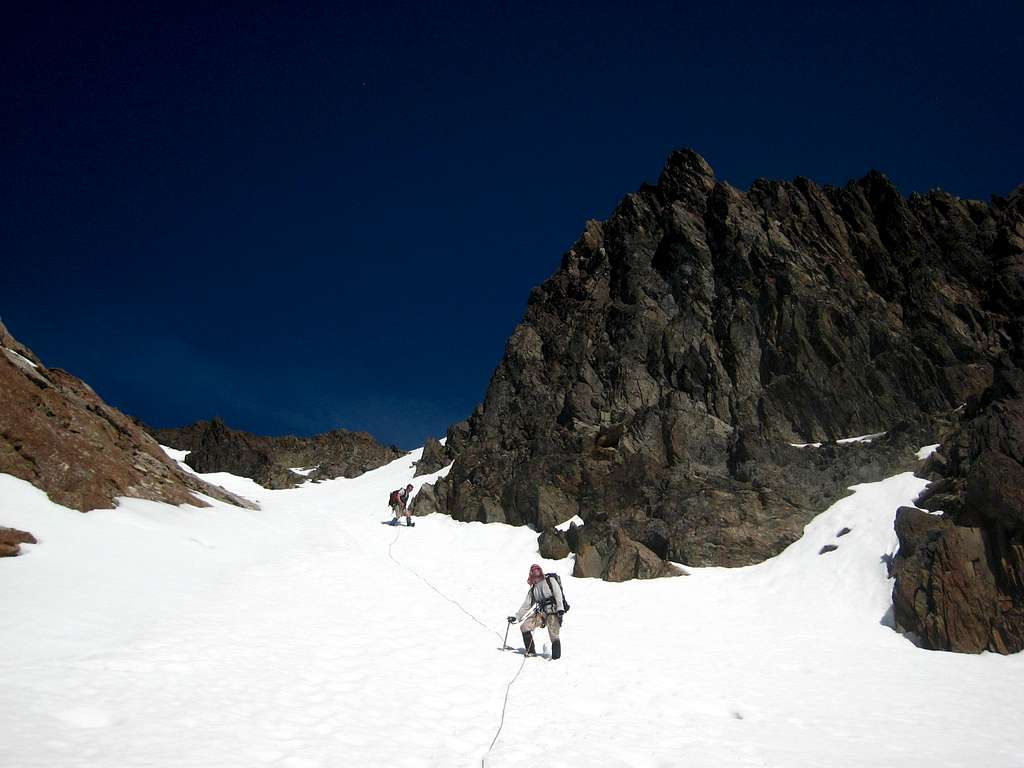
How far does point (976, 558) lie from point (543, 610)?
12761 millimetres

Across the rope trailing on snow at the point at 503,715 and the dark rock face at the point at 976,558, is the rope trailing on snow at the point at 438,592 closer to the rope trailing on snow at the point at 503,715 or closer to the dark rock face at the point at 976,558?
the rope trailing on snow at the point at 503,715

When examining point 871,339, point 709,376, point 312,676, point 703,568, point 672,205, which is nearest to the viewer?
point 312,676

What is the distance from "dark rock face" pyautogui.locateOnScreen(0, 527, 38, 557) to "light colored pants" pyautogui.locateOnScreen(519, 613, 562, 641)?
40.5 feet

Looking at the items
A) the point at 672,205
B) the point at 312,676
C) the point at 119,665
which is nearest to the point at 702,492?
the point at 312,676

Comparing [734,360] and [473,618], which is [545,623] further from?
[734,360]

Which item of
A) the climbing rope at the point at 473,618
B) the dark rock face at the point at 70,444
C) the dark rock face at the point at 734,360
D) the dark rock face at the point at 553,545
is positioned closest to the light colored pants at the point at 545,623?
the climbing rope at the point at 473,618

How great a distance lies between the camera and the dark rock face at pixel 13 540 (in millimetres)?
14086

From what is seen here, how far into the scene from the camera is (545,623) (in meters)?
13.8

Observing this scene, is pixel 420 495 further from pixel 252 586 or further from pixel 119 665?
pixel 119 665

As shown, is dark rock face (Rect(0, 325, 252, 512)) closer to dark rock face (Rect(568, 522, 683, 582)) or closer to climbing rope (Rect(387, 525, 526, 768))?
climbing rope (Rect(387, 525, 526, 768))

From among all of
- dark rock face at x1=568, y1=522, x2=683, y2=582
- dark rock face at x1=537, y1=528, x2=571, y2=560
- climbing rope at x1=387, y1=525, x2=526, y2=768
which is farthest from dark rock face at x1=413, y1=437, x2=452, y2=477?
dark rock face at x1=568, y1=522, x2=683, y2=582

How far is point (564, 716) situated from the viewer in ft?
31.4

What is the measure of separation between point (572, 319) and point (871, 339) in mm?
26620

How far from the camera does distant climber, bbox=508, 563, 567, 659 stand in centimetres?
1329
